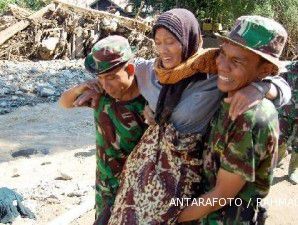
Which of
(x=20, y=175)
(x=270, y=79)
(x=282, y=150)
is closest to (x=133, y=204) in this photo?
(x=270, y=79)

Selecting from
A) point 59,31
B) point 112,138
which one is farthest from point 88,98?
point 59,31

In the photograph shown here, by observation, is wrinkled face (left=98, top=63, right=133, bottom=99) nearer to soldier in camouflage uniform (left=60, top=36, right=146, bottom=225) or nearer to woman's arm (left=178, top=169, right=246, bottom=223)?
soldier in camouflage uniform (left=60, top=36, right=146, bottom=225)

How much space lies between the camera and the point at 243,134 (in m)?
1.73

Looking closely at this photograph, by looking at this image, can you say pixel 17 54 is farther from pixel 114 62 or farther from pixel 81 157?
pixel 114 62

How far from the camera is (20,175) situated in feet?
18.0

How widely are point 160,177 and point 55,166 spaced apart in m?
3.99

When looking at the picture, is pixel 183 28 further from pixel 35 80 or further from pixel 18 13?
pixel 18 13

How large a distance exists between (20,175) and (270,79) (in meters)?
4.13

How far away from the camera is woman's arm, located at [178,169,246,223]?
180 cm

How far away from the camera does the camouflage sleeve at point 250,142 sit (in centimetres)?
172

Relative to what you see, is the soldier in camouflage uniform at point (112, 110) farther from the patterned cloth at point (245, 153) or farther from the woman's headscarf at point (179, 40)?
the patterned cloth at point (245, 153)

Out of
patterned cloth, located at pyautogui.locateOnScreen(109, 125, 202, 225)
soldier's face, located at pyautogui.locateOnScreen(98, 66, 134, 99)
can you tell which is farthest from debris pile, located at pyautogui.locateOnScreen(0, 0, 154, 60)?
patterned cloth, located at pyautogui.locateOnScreen(109, 125, 202, 225)

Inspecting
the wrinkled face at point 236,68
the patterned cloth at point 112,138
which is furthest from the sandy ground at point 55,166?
the wrinkled face at point 236,68

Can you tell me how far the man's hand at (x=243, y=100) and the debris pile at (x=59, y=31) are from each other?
10.8 m
